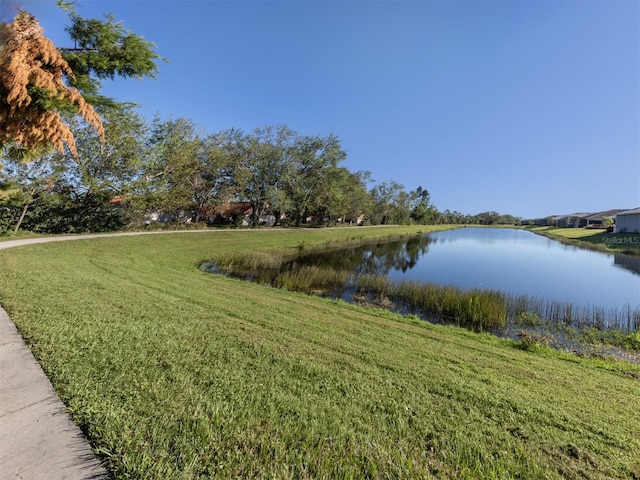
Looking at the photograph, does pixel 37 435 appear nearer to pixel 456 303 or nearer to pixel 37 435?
pixel 37 435

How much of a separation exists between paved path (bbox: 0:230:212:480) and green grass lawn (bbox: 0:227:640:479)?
0.32ft

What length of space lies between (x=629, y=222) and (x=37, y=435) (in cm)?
7009

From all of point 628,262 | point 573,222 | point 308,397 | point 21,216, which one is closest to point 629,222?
point 628,262

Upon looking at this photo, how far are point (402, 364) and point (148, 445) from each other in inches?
131

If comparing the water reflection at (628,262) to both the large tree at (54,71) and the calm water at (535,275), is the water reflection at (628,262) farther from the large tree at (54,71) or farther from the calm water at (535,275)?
the large tree at (54,71)

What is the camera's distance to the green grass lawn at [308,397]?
2.21m

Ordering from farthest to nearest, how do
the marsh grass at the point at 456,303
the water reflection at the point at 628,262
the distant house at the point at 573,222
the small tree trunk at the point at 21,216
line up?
1. the distant house at the point at 573,222
2. the water reflection at the point at 628,262
3. the small tree trunk at the point at 21,216
4. the marsh grass at the point at 456,303

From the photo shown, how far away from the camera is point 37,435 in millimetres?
2137

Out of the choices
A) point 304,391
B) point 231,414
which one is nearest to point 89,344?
point 231,414

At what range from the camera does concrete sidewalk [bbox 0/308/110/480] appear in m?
1.85

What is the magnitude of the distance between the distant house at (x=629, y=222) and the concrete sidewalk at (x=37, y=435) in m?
65.6

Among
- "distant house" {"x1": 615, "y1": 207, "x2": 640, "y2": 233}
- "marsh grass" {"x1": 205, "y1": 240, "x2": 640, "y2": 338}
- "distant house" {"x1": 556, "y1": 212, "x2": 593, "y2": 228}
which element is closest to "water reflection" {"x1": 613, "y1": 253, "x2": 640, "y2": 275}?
"marsh grass" {"x1": 205, "y1": 240, "x2": 640, "y2": 338}

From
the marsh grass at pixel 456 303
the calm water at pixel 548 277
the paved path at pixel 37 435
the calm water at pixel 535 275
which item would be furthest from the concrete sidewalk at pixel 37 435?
the calm water at pixel 548 277

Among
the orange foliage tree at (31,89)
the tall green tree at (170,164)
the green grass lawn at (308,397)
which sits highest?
the tall green tree at (170,164)
